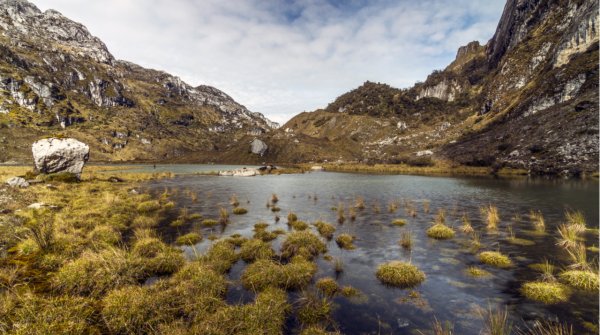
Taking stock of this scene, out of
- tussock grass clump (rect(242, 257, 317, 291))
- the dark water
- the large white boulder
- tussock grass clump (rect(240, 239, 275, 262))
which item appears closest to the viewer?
the dark water

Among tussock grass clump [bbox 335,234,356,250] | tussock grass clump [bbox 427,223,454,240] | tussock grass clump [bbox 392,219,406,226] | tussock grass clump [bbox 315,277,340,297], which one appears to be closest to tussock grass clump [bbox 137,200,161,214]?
tussock grass clump [bbox 335,234,356,250]

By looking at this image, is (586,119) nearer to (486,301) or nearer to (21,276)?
(486,301)

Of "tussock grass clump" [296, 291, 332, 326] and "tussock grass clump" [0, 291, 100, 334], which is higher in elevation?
"tussock grass clump" [0, 291, 100, 334]

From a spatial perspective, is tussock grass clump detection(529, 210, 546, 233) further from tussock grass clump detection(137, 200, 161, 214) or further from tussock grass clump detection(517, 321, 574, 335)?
tussock grass clump detection(137, 200, 161, 214)

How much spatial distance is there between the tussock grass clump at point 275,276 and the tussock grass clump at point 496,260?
41.0ft

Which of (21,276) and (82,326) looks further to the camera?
(21,276)

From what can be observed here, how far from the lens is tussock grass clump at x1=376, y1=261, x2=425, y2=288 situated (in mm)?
16422

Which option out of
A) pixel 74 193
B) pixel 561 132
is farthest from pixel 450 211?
pixel 561 132

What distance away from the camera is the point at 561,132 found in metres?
86.7

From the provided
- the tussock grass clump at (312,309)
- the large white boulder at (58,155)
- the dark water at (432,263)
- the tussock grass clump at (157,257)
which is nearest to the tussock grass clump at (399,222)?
the dark water at (432,263)

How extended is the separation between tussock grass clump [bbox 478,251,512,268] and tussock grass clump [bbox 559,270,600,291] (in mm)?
3218

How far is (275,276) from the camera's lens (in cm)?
1580

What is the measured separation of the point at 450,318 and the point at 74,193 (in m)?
48.7

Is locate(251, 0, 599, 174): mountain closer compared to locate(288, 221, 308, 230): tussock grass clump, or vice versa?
locate(288, 221, 308, 230): tussock grass clump
